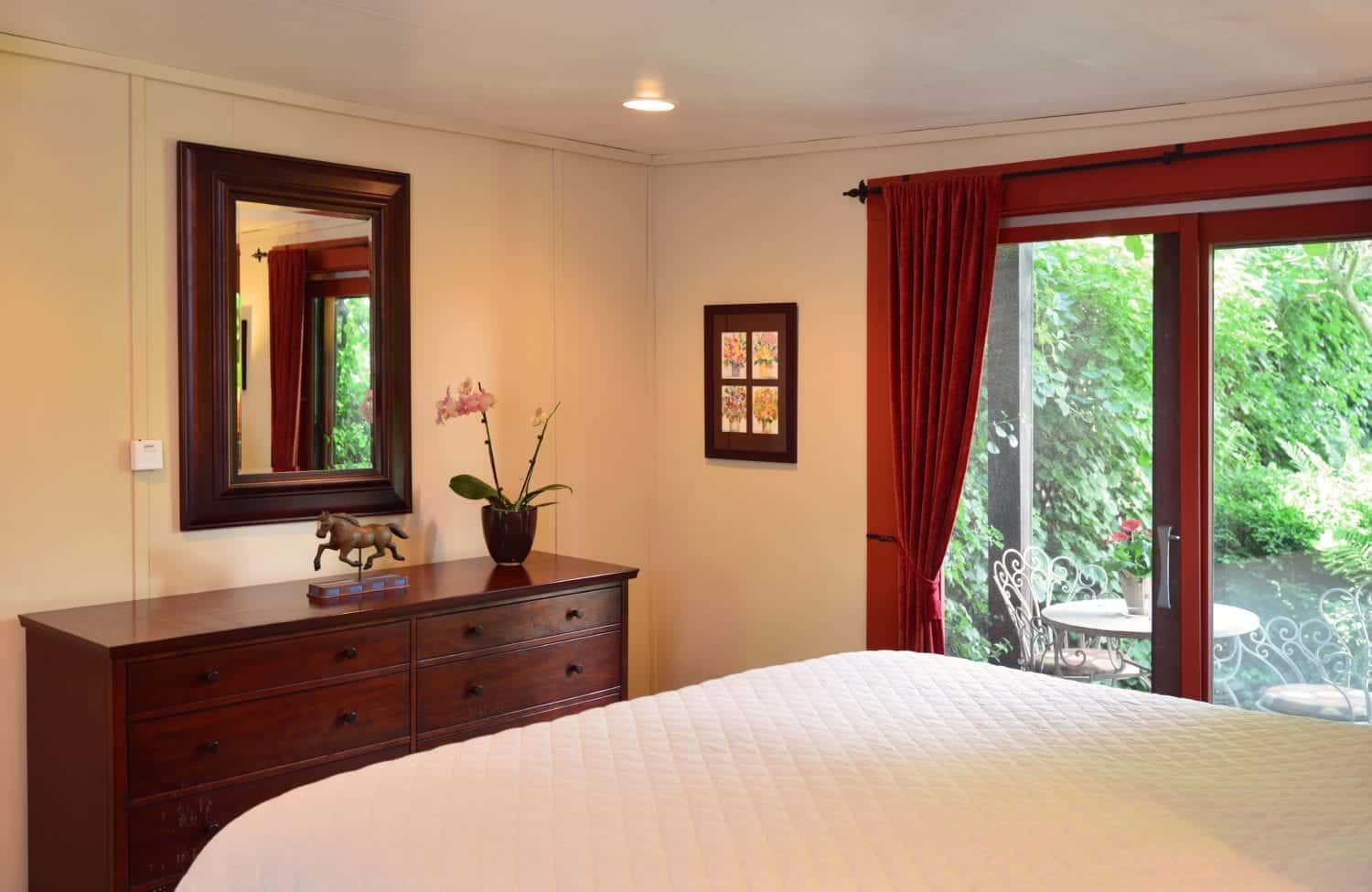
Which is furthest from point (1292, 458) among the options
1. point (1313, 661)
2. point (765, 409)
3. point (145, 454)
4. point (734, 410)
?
point (145, 454)

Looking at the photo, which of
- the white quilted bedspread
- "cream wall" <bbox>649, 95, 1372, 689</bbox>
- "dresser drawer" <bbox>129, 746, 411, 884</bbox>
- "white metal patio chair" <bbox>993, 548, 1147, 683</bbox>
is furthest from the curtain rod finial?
"dresser drawer" <bbox>129, 746, 411, 884</bbox>

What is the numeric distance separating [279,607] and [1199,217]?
2.99m

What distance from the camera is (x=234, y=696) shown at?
120 inches

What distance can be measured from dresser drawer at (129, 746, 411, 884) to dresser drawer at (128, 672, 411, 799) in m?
0.04

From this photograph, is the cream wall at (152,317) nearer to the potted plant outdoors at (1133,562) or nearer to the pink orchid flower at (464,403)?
the pink orchid flower at (464,403)

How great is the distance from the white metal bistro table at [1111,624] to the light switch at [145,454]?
2.85 m

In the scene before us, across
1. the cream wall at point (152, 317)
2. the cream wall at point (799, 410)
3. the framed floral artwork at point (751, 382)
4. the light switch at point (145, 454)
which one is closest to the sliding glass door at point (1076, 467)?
the cream wall at point (799, 410)

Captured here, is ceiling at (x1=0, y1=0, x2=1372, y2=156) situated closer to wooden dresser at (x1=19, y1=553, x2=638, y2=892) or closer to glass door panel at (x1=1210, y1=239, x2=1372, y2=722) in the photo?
glass door panel at (x1=1210, y1=239, x2=1372, y2=722)

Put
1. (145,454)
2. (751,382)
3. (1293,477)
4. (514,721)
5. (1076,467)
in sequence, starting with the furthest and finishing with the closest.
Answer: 1. (751,382)
2. (1076,467)
3. (514,721)
4. (1293,477)
5. (145,454)

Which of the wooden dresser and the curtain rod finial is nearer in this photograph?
the wooden dresser

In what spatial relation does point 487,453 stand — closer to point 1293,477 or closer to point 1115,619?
point 1115,619

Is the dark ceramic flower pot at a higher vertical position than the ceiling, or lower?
lower

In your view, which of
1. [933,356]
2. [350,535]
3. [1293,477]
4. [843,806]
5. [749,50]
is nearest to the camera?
[843,806]

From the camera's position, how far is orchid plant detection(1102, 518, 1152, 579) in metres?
3.85
